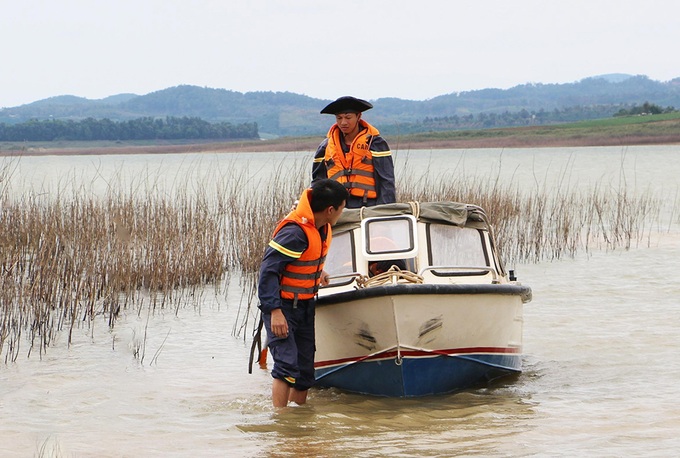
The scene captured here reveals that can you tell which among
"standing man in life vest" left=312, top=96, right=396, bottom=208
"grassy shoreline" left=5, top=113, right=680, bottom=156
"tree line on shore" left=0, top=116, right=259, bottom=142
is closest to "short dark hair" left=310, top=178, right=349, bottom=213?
"standing man in life vest" left=312, top=96, right=396, bottom=208

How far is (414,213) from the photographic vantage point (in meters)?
7.89

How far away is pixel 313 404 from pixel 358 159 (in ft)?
6.80

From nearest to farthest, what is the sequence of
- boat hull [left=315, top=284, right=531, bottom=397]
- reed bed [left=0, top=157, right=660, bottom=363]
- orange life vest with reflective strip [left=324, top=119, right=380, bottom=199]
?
boat hull [left=315, top=284, right=531, bottom=397], orange life vest with reflective strip [left=324, top=119, right=380, bottom=199], reed bed [left=0, top=157, right=660, bottom=363]

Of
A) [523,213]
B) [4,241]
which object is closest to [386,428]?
[4,241]

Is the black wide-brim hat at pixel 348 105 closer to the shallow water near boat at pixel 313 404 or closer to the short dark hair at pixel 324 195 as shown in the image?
the short dark hair at pixel 324 195

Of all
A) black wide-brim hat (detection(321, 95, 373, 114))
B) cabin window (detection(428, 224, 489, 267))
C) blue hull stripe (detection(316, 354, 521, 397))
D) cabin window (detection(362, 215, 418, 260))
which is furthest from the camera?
black wide-brim hat (detection(321, 95, 373, 114))

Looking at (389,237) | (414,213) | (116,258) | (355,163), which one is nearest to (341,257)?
(389,237)

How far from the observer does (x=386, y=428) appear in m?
7.05

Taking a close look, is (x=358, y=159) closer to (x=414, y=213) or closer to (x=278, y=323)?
(x=414, y=213)

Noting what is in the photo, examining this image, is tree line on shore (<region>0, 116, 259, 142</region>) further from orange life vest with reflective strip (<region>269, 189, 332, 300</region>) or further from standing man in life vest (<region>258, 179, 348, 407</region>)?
orange life vest with reflective strip (<region>269, 189, 332, 300</region>)

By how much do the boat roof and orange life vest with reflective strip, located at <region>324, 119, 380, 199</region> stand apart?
40 cm

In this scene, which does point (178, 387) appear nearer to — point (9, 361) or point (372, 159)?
point (9, 361)

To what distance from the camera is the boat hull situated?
7137mm

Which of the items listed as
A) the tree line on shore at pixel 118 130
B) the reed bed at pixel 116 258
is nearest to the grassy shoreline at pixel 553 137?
the tree line on shore at pixel 118 130
